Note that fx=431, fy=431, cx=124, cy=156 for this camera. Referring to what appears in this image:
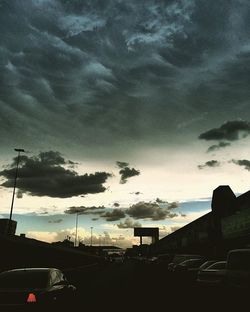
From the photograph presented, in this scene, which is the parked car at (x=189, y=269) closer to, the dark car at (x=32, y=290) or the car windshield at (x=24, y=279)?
the dark car at (x=32, y=290)

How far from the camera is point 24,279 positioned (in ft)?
33.0

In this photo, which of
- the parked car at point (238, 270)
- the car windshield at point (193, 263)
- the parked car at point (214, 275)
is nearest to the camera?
the parked car at point (238, 270)

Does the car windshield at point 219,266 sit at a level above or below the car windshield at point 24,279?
above

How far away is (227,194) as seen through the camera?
52625 mm

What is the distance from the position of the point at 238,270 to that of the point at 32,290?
24.8 feet

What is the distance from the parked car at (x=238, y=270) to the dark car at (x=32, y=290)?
565 cm

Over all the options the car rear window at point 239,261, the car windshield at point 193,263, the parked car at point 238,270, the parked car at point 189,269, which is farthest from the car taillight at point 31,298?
the car windshield at point 193,263

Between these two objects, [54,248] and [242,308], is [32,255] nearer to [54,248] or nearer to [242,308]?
[54,248]

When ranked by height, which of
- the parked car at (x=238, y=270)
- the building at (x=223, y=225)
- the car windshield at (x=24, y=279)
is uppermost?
the building at (x=223, y=225)

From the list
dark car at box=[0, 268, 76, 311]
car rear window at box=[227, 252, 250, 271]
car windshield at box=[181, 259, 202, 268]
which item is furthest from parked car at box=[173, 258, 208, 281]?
dark car at box=[0, 268, 76, 311]

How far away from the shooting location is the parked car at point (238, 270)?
13594mm

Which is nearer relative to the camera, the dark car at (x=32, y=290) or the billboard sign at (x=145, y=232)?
the dark car at (x=32, y=290)

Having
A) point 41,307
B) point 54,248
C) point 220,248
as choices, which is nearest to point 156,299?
point 41,307

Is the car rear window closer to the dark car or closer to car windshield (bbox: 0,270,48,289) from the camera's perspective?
the dark car
